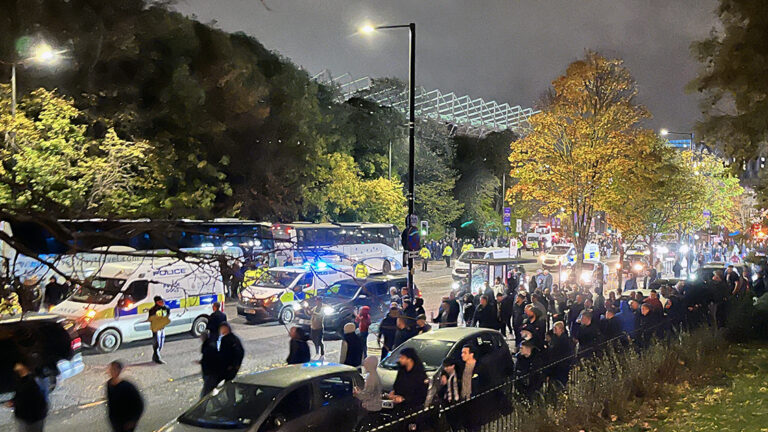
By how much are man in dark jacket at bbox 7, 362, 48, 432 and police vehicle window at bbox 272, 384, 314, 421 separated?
3071mm

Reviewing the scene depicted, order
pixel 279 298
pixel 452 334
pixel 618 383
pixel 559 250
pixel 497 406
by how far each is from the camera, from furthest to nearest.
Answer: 1. pixel 559 250
2. pixel 279 298
3. pixel 452 334
4. pixel 618 383
5. pixel 497 406

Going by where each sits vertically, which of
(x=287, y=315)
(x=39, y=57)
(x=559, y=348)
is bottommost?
(x=287, y=315)

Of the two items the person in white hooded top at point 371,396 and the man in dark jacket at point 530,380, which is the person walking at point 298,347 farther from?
the man in dark jacket at point 530,380

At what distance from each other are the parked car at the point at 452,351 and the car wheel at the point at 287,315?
10.2 meters

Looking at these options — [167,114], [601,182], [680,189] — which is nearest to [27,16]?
[167,114]

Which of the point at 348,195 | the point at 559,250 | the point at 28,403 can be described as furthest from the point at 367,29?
the point at 559,250

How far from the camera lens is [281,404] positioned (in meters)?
7.74

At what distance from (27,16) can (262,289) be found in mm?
12679

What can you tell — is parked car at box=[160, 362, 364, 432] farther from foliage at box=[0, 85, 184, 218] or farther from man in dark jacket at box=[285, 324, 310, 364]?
foliage at box=[0, 85, 184, 218]

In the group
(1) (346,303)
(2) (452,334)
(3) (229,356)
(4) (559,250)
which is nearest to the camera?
(3) (229,356)

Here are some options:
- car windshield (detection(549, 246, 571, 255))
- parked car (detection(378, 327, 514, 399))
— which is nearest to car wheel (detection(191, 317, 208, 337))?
parked car (detection(378, 327, 514, 399))

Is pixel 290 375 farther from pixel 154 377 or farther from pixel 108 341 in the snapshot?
pixel 108 341

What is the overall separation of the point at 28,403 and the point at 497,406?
5.69 metres

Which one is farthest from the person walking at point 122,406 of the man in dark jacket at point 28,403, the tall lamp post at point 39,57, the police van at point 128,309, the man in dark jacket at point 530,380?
the tall lamp post at point 39,57
